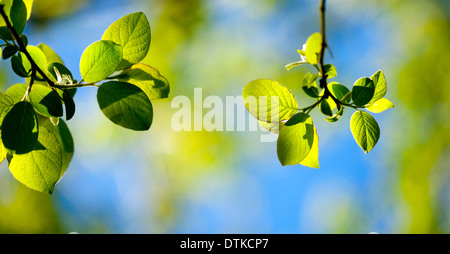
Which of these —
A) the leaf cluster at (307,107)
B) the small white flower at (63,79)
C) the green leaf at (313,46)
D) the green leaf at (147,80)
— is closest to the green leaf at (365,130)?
the leaf cluster at (307,107)

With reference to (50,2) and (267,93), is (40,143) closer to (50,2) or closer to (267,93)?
(267,93)

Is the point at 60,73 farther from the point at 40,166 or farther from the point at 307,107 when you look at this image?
the point at 307,107

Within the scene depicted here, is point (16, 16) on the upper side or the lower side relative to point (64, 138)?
upper

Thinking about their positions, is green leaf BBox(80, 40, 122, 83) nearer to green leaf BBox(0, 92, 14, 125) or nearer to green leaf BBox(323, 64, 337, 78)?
green leaf BBox(0, 92, 14, 125)

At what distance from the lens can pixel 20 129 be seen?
1.06 ft

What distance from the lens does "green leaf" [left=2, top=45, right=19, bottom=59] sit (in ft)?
1.14

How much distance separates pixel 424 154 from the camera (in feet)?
8.57

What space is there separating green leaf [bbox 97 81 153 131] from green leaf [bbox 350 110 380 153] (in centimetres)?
25

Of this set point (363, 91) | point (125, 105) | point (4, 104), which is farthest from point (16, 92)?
point (363, 91)

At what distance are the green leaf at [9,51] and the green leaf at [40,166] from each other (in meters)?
0.09

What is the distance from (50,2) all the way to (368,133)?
9.71ft

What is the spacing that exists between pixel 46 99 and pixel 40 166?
76 mm

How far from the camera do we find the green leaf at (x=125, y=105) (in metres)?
0.36
